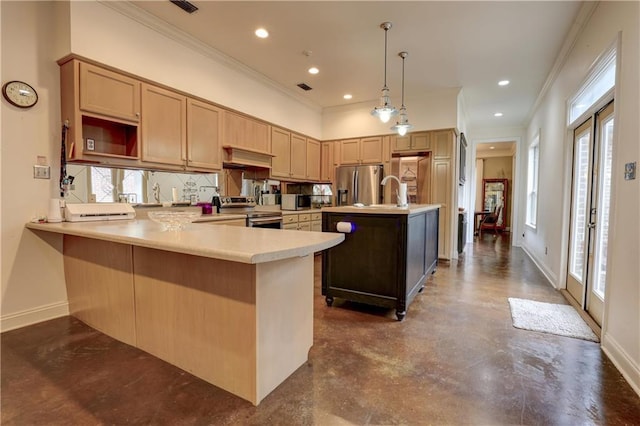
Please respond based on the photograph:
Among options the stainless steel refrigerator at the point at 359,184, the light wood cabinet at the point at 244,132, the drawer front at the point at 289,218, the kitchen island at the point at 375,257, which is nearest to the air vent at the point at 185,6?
the light wood cabinet at the point at 244,132

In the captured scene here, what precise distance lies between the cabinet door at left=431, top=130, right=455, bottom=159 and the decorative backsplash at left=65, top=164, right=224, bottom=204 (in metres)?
3.60

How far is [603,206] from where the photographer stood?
261cm

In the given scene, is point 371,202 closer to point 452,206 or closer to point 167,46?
point 452,206

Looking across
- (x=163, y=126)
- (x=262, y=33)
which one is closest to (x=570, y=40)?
(x=262, y=33)

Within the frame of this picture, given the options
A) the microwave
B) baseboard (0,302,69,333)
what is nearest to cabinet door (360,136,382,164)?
the microwave

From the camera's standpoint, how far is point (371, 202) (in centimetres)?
554

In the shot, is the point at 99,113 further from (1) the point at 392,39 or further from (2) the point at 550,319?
(2) the point at 550,319

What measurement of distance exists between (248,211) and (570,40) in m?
4.40

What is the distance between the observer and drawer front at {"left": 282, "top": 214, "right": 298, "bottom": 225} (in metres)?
4.50

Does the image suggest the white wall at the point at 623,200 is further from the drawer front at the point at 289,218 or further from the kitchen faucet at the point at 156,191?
the kitchen faucet at the point at 156,191

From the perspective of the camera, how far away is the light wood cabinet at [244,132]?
397cm

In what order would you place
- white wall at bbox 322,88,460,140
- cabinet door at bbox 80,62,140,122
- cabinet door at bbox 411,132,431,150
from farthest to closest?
1. cabinet door at bbox 411,132,431,150
2. white wall at bbox 322,88,460,140
3. cabinet door at bbox 80,62,140,122

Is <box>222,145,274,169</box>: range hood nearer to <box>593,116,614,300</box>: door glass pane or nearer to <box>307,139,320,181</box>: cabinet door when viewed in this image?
<box>307,139,320,181</box>: cabinet door

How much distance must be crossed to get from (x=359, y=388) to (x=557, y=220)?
3.63 metres
